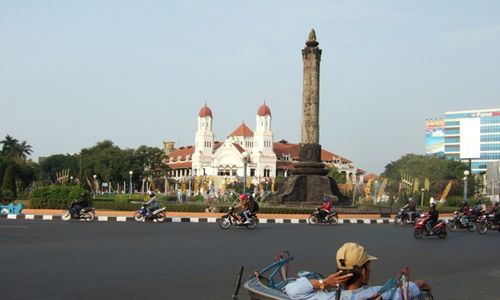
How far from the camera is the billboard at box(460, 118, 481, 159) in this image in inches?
4606

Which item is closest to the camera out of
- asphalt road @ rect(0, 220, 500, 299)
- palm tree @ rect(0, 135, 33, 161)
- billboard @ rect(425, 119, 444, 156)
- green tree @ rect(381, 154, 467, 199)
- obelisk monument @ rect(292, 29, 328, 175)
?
asphalt road @ rect(0, 220, 500, 299)

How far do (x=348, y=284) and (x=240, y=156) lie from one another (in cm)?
12482

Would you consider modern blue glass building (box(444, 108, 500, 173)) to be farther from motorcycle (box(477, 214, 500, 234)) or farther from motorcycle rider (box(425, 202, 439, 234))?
motorcycle rider (box(425, 202, 439, 234))

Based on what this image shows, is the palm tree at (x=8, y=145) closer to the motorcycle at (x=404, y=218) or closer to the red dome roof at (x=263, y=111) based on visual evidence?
the red dome roof at (x=263, y=111)

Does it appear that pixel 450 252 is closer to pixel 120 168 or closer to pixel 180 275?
pixel 180 275

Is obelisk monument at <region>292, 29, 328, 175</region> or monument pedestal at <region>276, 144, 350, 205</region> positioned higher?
obelisk monument at <region>292, 29, 328, 175</region>

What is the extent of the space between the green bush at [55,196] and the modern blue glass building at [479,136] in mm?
94687

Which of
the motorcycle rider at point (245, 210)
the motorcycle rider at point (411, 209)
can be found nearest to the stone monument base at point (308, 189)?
the motorcycle rider at point (411, 209)

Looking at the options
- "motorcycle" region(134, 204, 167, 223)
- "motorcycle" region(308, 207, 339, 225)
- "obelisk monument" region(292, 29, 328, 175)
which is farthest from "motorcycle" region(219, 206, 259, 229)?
"obelisk monument" region(292, 29, 328, 175)

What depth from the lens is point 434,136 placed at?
130 meters

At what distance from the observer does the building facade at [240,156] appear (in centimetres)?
13188

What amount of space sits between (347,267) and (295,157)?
137665 mm

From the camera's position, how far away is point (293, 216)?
1088 inches

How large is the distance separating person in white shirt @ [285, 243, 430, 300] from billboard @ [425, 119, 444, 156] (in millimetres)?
128522
